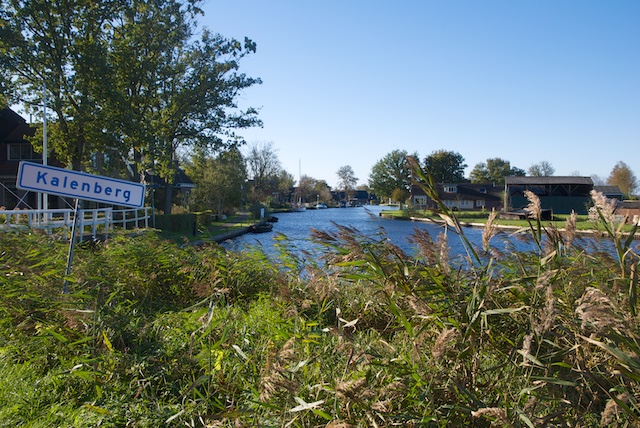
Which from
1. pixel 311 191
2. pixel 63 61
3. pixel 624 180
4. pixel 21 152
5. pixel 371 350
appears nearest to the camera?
pixel 371 350

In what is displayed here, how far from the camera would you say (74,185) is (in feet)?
16.0

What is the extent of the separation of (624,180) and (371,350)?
92.3 metres

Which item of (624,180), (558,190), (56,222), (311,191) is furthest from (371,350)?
(311,191)

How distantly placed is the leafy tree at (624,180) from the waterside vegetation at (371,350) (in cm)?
8829

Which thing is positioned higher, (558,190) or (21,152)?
(21,152)

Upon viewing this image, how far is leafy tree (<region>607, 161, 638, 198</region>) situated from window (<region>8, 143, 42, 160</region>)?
255 ft

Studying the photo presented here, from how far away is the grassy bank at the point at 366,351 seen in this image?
7.67ft

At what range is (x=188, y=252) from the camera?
621 cm

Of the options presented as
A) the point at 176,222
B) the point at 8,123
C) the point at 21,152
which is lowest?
the point at 176,222

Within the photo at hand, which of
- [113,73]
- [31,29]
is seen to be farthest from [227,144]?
[31,29]

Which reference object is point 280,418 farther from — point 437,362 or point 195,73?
point 195,73

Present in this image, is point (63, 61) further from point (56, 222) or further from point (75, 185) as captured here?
point (75, 185)

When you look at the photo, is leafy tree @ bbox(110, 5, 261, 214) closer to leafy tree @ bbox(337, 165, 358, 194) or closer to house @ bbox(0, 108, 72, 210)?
house @ bbox(0, 108, 72, 210)

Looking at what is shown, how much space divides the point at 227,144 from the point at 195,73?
451cm
